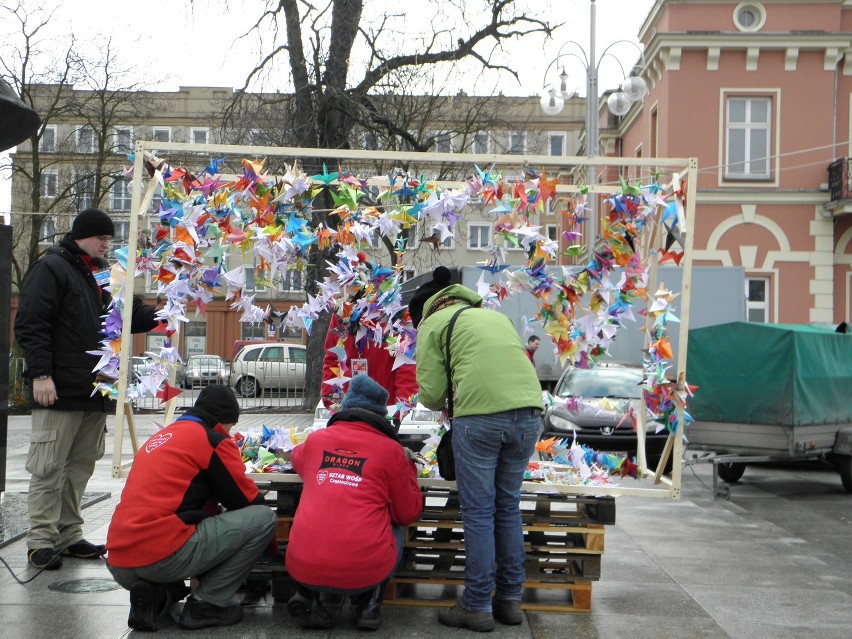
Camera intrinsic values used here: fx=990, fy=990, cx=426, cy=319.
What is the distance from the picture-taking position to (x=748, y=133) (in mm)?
24484

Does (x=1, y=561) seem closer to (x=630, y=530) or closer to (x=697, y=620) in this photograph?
(x=697, y=620)

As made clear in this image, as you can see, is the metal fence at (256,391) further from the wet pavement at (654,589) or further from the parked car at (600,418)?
the wet pavement at (654,589)

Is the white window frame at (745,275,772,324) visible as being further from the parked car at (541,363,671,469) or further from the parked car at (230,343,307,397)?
the parked car at (230,343,307,397)

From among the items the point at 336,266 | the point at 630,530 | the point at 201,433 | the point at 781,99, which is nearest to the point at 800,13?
the point at 781,99

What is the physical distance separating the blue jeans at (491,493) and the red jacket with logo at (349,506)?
30 centimetres

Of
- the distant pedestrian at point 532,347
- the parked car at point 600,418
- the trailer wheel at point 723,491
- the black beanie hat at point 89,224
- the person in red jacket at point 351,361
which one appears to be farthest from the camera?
the parked car at point 600,418

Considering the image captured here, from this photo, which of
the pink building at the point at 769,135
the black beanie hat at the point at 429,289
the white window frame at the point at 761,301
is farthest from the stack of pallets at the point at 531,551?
the white window frame at the point at 761,301

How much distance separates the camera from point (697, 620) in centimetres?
538

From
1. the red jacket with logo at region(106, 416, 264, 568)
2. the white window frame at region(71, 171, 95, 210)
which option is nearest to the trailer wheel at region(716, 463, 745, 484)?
the red jacket with logo at region(106, 416, 264, 568)

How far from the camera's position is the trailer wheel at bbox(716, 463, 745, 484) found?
1244cm

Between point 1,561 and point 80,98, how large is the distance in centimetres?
2612

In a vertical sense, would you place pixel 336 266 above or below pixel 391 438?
above

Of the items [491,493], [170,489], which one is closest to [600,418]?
[491,493]

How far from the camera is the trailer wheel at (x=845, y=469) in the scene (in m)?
11.7
